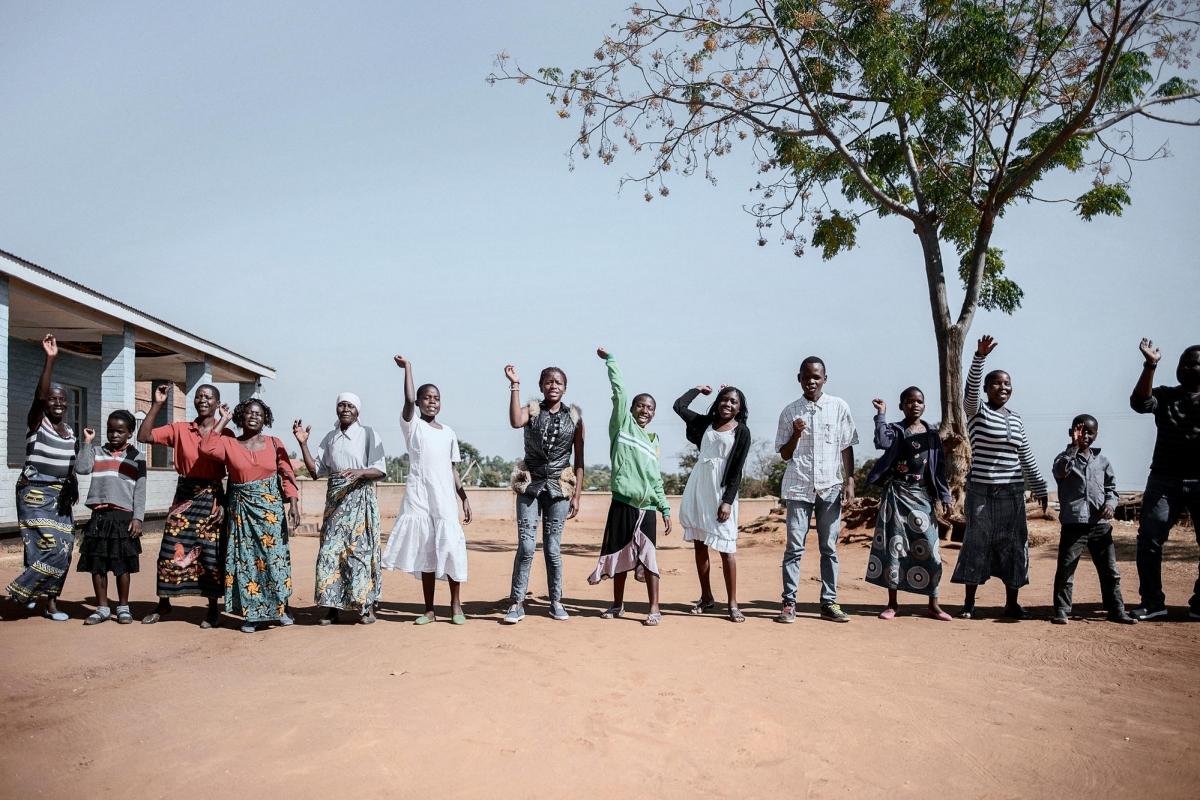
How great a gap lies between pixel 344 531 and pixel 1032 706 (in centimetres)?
474

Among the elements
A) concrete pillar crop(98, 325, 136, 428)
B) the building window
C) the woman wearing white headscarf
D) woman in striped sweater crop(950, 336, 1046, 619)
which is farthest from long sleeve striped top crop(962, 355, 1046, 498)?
the building window

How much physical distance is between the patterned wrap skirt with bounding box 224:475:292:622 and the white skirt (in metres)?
0.84

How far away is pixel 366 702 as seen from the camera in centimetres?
415

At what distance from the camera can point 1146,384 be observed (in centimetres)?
625

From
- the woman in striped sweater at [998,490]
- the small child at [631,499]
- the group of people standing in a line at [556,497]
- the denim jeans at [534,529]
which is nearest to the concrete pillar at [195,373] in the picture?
the group of people standing in a line at [556,497]

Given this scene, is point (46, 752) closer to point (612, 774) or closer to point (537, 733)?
point (537, 733)

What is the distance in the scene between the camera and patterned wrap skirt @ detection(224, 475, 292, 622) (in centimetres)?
604

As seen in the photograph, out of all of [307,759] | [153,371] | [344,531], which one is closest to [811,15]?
[344,531]

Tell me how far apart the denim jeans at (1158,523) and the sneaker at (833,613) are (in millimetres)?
2360

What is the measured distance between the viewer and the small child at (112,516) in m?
6.18

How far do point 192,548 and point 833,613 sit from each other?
16.4 feet

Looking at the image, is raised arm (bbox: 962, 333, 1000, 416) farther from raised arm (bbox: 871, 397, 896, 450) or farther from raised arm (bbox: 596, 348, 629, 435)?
raised arm (bbox: 596, 348, 629, 435)

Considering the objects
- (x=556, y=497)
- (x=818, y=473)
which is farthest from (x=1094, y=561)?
(x=556, y=497)

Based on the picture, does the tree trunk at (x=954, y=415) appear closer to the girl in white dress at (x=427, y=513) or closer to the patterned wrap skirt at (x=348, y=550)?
the girl in white dress at (x=427, y=513)
